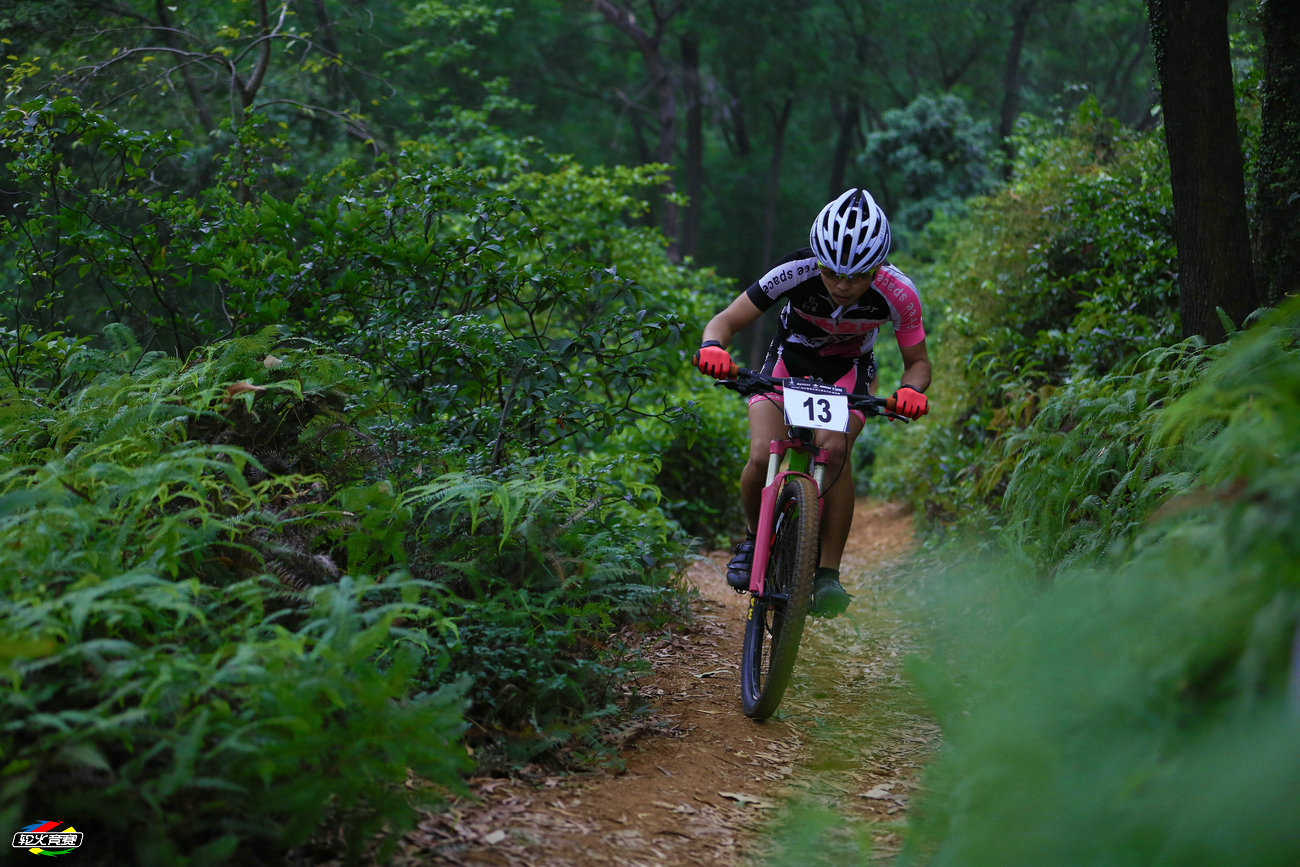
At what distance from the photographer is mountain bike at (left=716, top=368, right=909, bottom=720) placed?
4027mm

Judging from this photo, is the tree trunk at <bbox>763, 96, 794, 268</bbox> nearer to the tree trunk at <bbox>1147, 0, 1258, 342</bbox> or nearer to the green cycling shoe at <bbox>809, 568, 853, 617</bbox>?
the tree trunk at <bbox>1147, 0, 1258, 342</bbox>

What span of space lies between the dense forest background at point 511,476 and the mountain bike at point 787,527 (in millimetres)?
574

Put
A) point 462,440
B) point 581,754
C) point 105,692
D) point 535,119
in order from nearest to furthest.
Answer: point 105,692 → point 581,754 → point 462,440 → point 535,119

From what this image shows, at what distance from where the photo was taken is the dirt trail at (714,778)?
2.89 metres

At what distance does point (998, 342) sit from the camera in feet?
27.5

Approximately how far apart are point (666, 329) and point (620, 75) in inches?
1187

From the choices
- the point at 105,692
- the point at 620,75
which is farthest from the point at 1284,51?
the point at 620,75

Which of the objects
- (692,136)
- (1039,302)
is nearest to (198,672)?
(1039,302)

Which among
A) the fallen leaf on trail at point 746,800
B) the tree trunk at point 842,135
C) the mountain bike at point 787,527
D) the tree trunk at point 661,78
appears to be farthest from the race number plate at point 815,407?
the tree trunk at point 842,135

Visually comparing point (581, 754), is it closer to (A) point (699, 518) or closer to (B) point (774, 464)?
(B) point (774, 464)

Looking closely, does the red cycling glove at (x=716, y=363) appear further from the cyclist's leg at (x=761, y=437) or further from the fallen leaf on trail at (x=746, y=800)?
the fallen leaf on trail at (x=746, y=800)

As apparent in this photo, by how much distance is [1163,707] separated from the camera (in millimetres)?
2211

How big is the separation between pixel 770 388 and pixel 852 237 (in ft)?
2.49

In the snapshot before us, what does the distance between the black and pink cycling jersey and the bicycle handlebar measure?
1.09ft
